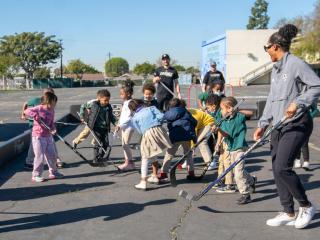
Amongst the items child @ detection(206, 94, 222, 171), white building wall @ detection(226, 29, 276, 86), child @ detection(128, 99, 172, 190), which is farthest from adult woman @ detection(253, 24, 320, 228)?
white building wall @ detection(226, 29, 276, 86)

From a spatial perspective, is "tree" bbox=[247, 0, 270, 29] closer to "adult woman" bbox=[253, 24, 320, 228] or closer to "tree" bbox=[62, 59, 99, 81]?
"tree" bbox=[62, 59, 99, 81]

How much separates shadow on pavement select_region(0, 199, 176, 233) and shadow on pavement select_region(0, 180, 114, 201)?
3.12 feet

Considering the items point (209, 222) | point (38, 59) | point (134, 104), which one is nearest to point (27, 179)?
point (134, 104)

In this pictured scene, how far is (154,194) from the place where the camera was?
6219mm

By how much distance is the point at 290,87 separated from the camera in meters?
4.55

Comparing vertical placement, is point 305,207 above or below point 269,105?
below

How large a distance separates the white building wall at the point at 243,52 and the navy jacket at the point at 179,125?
5259cm

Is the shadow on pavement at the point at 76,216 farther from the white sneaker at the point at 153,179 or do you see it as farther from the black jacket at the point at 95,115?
the black jacket at the point at 95,115

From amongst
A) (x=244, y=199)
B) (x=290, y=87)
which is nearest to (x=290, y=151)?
(x=290, y=87)

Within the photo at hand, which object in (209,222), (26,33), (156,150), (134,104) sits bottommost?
(209,222)

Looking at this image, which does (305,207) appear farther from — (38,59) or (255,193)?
(38,59)

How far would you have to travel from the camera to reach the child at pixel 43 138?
23.4 feet

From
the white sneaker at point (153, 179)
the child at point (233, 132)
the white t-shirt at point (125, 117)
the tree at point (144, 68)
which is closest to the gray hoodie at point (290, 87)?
the child at point (233, 132)

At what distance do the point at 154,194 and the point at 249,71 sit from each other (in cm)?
5615
